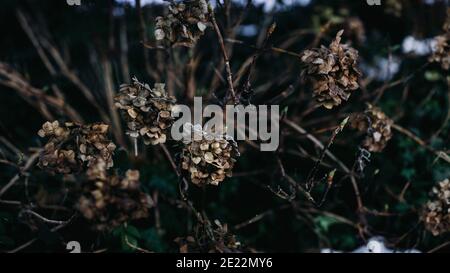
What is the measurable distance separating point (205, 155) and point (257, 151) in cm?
78

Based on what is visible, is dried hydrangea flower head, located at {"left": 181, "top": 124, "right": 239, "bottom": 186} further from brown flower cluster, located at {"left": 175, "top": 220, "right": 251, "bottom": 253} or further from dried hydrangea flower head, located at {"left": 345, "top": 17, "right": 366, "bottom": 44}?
dried hydrangea flower head, located at {"left": 345, "top": 17, "right": 366, "bottom": 44}

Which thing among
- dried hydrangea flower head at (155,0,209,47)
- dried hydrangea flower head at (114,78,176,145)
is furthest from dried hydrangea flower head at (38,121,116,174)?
dried hydrangea flower head at (155,0,209,47)

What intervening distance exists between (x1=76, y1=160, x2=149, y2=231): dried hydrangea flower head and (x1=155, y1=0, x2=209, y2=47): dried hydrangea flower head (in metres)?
0.44

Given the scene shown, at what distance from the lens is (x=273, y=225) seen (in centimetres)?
200

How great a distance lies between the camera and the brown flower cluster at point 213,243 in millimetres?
1317

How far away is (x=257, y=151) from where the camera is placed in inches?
79.4

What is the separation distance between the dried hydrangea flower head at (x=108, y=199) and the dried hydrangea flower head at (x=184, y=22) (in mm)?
435

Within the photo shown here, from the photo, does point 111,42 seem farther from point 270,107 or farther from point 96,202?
point 96,202

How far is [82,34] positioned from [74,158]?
154cm

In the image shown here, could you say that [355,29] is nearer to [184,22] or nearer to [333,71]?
[333,71]

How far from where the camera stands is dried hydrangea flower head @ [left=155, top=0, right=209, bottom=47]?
4.28 ft

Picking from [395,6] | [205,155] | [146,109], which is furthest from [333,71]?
[395,6]

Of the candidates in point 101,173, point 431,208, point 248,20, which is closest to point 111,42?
→ point 248,20
